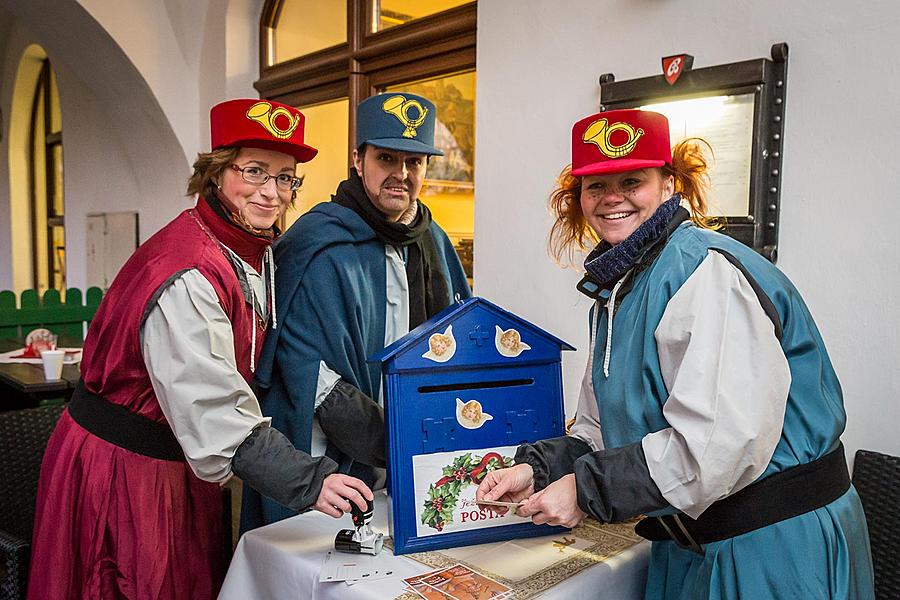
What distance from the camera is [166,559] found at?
5.32ft

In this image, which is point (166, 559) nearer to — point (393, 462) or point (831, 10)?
point (393, 462)

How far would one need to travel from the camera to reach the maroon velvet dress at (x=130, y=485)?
1.57 meters

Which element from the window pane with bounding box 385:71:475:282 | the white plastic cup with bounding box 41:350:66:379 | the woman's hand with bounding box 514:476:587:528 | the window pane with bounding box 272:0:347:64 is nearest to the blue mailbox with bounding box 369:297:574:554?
the woman's hand with bounding box 514:476:587:528

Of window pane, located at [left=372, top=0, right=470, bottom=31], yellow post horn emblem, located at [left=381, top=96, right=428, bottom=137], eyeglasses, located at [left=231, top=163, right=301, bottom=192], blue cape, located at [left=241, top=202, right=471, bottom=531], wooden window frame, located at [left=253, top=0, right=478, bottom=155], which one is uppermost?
window pane, located at [left=372, top=0, right=470, bottom=31]

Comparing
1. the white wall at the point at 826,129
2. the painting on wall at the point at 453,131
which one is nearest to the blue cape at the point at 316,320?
the white wall at the point at 826,129

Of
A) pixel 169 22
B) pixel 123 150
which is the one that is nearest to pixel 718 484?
pixel 169 22

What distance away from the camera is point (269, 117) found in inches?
65.1

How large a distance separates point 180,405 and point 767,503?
1.05m

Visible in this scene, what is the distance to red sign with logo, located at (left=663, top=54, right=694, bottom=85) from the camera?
89.9 inches

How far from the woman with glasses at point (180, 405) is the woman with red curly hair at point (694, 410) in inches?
19.9

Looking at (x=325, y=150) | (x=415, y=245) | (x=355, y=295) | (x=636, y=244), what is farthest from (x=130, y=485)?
(x=325, y=150)

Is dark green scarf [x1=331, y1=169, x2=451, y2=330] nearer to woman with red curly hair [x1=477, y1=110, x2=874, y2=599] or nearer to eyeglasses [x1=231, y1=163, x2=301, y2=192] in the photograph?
eyeglasses [x1=231, y1=163, x2=301, y2=192]

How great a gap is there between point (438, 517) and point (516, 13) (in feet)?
6.81

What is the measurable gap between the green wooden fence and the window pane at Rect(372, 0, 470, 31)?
2646 millimetres
